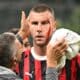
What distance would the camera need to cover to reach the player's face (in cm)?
555

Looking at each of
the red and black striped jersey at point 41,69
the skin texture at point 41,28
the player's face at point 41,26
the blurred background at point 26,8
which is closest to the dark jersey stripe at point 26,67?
the red and black striped jersey at point 41,69

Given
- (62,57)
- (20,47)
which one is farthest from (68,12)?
(62,57)

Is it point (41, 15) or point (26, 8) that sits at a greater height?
point (41, 15)

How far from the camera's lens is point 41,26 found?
221 inches

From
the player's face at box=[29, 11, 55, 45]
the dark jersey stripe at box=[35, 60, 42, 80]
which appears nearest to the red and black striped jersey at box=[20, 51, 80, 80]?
the dark jersey stripe at box=[35, 60, 42, 80]

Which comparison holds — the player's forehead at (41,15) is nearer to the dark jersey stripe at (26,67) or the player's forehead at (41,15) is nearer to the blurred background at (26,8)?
the dark jersey stripe at (26,67)

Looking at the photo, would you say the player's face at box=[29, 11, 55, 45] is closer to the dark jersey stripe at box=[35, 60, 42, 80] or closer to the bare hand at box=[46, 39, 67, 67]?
the dark jersey stripe at box=[35, 60, 42, 80]

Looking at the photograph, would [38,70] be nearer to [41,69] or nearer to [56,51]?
[41,69]

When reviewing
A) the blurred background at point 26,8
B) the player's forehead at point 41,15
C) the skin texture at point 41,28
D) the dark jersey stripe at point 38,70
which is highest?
the player's forehead at point 41,15

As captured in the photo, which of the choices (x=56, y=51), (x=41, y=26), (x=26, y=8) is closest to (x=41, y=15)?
(x=41, y=26)

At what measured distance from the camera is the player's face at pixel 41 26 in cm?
555

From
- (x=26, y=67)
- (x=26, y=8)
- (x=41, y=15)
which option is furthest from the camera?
(x=26, y=8)

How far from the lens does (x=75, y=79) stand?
556cm

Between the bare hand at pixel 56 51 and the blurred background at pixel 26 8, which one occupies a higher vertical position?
the bare hand at pixel 56 51
